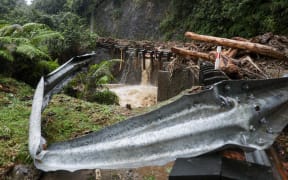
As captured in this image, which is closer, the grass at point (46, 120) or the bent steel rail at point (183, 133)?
the bent steel rail at point (183, 133)

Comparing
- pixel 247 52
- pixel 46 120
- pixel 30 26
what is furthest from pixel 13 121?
pixel 247 52

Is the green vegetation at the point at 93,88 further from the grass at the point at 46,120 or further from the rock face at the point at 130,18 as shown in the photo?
the rock face at the point at 130,18

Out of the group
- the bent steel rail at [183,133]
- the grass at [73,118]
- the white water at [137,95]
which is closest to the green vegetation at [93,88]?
the grass at [73,118]

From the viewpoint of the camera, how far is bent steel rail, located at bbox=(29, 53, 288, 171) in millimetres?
1481

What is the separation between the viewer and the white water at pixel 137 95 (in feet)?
26.6

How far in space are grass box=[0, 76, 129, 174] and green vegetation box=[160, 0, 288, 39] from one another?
868cm

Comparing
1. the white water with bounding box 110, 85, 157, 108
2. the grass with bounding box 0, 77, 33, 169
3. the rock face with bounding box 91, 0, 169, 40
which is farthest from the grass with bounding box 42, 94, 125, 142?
the rock face with bounding box 91, 0, 169, 40

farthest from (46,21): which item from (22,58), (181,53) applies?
(181,53)

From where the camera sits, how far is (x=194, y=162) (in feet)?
4.54

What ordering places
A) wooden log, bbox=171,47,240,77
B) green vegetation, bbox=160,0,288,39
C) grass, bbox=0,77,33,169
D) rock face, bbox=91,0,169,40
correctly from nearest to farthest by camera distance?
grass, bbox=0,77,33,169, wooden log, bbox=171,47,240,77, green vegetation, bbox=160,0,288,39, rock face, bbox=91,0,169,40

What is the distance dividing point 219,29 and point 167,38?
438 centimetres

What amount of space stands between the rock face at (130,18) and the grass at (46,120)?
14.0 m

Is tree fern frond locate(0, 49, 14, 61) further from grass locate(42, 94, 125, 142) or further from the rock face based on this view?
the rock face

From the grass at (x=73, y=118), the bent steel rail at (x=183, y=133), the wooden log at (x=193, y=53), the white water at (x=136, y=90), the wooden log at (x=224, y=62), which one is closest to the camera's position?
the bent steel rail at (x=183, y=133)
